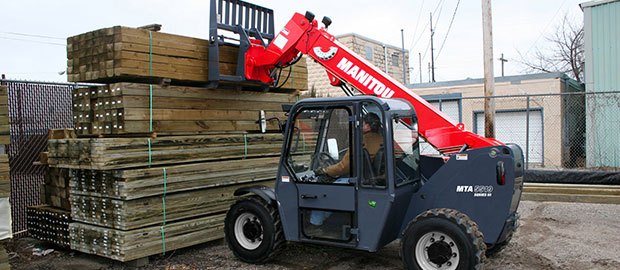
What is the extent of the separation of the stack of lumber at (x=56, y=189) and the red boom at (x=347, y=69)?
3.10 meters

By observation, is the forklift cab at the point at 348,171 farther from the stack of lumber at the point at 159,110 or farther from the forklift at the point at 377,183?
the stack of lumber at the point at 159,110

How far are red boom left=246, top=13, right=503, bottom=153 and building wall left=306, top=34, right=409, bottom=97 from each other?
1371cm

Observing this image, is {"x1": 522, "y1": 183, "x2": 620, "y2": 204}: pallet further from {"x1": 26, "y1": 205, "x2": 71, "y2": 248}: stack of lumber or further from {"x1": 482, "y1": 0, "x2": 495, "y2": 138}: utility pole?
{"x1": 26, "y1": 205, "x2": 71, "y2": 248}: stack of lumber

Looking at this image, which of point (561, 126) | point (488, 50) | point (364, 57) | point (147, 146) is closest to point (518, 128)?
point (561, 126)

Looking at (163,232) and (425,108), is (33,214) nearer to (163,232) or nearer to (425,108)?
(163,232)

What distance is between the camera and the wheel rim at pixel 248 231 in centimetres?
657

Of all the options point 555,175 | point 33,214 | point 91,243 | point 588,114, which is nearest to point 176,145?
point 91,243

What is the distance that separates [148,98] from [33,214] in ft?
9.55

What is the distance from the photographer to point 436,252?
5301 millimetres

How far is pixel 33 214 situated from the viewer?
7.96 m

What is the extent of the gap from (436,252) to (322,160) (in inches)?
64.1

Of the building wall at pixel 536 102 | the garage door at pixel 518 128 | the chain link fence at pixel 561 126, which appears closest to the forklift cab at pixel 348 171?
the chain link fence at pixel 561 126

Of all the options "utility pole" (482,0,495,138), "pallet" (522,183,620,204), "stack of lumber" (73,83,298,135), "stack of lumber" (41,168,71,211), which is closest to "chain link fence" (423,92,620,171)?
"utility pole" (482,0,495,138)

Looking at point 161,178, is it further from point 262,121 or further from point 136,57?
point 262,121
